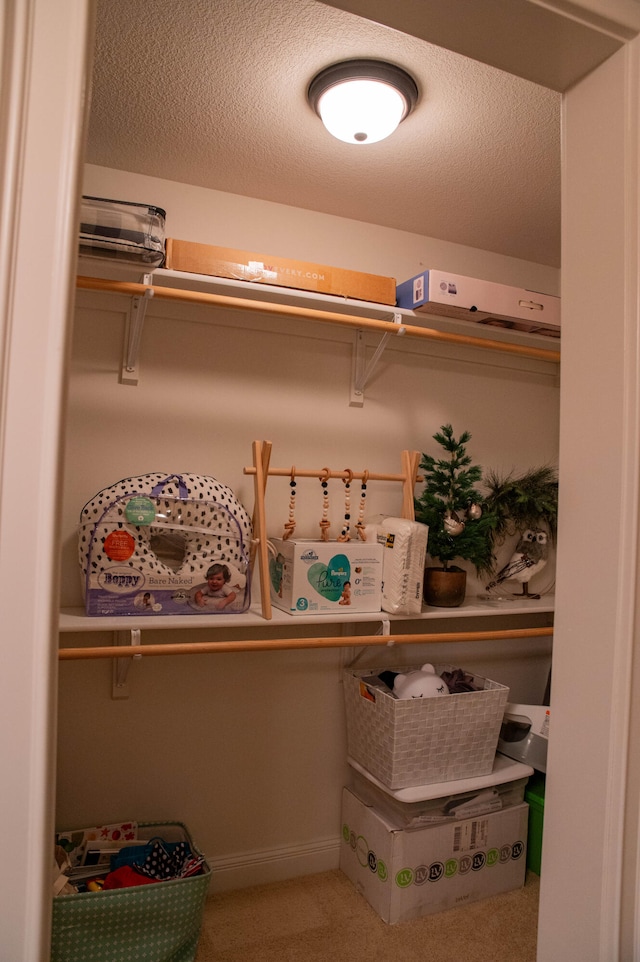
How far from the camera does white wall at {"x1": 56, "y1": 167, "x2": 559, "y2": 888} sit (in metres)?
1.96

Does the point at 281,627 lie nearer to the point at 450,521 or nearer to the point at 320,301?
the point at 450,521

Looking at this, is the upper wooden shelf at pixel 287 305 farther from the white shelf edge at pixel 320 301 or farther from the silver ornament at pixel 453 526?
the silver ornament at pixel 453 526

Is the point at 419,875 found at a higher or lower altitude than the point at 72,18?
lower

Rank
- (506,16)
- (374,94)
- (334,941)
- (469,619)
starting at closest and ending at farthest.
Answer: (506,16) < (374,94) < (334,941) < (469,619)

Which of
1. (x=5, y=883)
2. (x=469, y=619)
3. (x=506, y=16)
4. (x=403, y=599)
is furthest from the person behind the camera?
(x=469, y=619)

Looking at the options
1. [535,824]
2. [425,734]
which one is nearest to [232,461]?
[425,734]

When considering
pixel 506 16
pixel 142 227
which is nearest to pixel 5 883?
pixel 506 16

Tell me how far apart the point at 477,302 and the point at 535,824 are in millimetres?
1716

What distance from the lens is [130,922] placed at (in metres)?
1.60

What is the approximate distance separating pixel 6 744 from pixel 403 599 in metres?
1.53

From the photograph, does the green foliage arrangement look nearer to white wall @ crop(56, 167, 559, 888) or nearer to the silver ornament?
the silver ornament

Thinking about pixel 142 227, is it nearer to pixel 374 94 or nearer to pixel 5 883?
pixel 374 94

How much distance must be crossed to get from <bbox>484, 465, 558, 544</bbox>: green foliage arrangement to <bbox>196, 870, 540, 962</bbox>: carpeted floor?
4.05ft

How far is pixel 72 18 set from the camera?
602mm
